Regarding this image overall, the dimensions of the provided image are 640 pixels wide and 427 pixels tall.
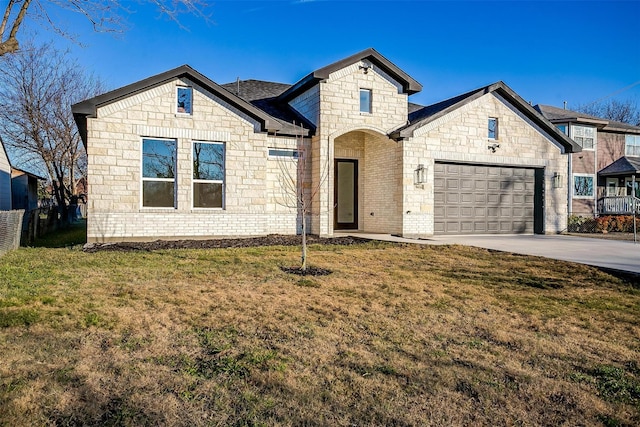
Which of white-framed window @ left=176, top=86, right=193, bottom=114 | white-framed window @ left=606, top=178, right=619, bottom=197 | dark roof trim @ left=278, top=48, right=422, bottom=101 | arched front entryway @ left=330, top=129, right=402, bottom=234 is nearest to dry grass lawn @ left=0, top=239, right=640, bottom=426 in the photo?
white-framed window @ left=176, top=86, right=193, bottom=114

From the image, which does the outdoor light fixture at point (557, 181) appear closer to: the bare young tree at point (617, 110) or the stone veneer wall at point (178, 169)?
the stone veneer wall at point (178, 169)

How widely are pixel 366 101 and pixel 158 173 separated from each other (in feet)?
23.5

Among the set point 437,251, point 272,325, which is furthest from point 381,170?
point 272,325

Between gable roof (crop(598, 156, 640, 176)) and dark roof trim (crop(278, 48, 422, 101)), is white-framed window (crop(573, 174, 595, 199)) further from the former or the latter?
dark roof trim (crop(278, 48, 422, 101))

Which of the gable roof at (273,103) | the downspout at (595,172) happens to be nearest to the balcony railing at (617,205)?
the downspout at (595,172)

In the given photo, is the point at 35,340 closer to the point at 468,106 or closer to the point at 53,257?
the point at 53,257

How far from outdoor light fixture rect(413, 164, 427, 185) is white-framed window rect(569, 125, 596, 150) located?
1487 centimetres

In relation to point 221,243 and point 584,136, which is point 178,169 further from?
point 584,136

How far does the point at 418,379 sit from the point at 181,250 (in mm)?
8222

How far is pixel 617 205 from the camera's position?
75.2 ft

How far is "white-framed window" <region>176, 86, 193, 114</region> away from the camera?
1201 cm

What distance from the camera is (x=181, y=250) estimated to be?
33.3 feet

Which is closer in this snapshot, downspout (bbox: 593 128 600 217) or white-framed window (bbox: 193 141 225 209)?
white-framed window (bbox: 193 141 225 209)

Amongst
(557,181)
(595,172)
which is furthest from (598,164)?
(557,181)
